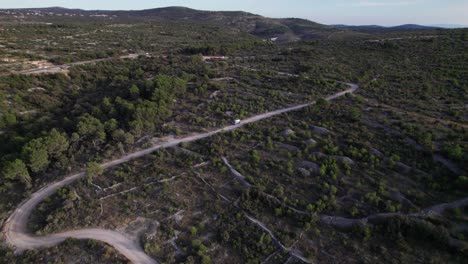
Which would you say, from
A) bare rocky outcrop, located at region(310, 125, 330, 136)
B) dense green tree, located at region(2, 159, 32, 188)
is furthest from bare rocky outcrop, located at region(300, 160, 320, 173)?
dense green tree, located at region(2, 159, 32, 188)

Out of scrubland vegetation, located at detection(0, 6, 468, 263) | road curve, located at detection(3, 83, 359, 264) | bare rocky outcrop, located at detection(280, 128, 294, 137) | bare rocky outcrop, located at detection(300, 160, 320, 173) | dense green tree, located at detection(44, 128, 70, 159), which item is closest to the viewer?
road curve, located at detection(3, 83, 359, 264)

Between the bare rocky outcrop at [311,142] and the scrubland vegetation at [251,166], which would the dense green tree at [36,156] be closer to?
the scrubland vegetation at [251,166]

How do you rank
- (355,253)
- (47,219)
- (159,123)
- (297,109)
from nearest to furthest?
(355,253) < (47,219) < (159,123) < (297,109)

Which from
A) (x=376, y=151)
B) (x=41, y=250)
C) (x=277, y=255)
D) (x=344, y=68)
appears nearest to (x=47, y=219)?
(x=41, y=250)

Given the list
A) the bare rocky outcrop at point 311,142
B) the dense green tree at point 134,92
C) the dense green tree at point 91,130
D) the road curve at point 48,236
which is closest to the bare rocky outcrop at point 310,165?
the bare rocky outcrop at point 311,142

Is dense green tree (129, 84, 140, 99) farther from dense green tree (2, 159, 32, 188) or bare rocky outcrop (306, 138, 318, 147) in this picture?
bare rocky outcrop (306, 138, 318, 147)

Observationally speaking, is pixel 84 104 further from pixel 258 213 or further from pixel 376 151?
pixel 376 151

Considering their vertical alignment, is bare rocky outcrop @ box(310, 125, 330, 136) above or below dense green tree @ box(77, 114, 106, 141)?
above

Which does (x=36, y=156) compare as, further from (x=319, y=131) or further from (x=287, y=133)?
(x=319, y=131)

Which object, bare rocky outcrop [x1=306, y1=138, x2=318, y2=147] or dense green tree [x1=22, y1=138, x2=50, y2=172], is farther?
bare rocky outcrop [x1=306, y1=138, x2=318, y2=147]

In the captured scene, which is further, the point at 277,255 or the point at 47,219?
the point at 47,219

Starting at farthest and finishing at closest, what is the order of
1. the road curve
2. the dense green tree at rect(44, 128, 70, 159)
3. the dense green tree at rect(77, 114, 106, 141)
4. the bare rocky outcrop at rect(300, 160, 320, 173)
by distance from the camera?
the dense green tree at rect(77, 114, 106, 141) < the dense green tree at rect(44, 128, 70, 159) < the bare rocky outcrop at rect(300, 160, 320, 173) < the road curve
